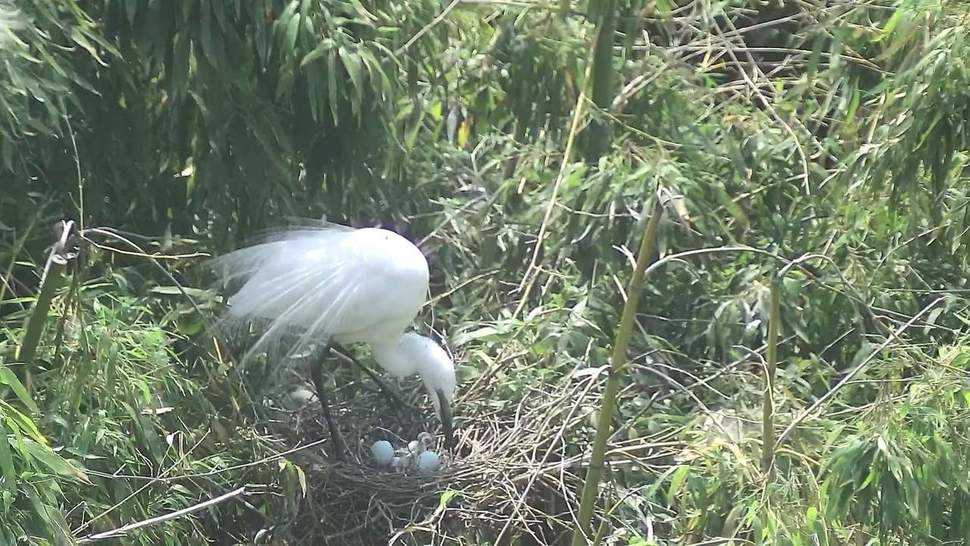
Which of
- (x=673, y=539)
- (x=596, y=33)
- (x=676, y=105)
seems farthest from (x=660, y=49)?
(x=673, y=539)

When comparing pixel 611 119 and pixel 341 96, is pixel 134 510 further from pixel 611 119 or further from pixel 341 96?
pixel 611 119

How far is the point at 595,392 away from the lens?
2854 millimetres

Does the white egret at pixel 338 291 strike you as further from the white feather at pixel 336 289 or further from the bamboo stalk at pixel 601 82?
the bamboo stalk at pixel 601 82

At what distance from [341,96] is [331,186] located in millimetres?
359

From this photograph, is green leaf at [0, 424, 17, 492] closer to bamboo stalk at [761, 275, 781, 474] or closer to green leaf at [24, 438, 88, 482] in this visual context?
green leaf at [24, 438, 88, 482]

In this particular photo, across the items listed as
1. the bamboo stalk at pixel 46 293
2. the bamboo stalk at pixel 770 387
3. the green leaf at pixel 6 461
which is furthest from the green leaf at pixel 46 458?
the bamboo stalk at pixel 770 387

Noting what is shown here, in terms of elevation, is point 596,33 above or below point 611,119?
above

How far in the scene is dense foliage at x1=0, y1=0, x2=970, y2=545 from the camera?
211 cm

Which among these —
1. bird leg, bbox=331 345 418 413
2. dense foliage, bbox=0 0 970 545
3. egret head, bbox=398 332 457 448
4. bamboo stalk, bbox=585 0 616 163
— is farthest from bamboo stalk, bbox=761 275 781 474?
bird leg, bbox=331 345 418 413

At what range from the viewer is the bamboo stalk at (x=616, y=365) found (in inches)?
76.3

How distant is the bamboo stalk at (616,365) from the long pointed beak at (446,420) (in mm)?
847

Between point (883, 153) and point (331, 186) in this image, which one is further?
point (331, 186)

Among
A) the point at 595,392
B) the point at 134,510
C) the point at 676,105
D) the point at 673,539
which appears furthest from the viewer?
the point at 676,105

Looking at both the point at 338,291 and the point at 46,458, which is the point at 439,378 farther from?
the point at 46,458
